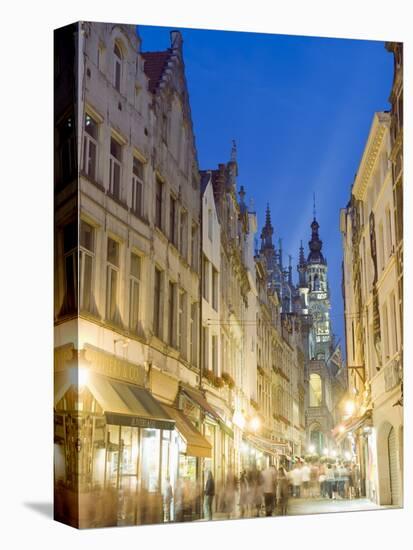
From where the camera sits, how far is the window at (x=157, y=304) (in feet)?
48.3

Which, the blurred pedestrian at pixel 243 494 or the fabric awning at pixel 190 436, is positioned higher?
Result: the fabric awning at pixel 190 436

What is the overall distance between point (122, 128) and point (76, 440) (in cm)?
440

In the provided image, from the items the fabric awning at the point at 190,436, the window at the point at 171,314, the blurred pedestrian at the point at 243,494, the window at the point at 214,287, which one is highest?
the window at the point at 214,287

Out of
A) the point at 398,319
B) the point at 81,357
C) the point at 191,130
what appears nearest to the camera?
the point at 81,357

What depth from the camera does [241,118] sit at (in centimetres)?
1572

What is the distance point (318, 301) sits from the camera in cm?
1711

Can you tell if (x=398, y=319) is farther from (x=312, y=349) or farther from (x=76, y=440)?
(x=76, y=440)

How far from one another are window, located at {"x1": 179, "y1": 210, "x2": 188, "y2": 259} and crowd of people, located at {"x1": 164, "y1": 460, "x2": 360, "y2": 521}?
11.1 ft

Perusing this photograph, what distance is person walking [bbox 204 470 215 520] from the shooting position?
14.9 metres

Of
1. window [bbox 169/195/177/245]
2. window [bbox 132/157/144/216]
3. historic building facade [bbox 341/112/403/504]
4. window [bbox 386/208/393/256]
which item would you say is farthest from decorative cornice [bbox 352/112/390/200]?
window [bbox 132/157/144/216]

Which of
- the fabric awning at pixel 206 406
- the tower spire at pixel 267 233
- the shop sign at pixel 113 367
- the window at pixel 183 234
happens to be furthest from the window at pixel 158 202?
the fabric awning at pixel 206 406

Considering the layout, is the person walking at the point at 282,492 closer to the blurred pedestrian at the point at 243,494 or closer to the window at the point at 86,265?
the blurred pedestrian at the point at 243,494

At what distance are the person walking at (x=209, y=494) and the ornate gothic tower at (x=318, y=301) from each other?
11.2 ft

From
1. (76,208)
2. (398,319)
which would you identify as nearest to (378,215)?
(398,319)
